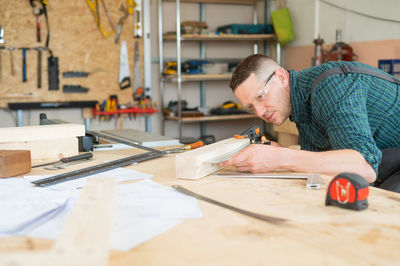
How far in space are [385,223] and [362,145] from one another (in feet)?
1.81

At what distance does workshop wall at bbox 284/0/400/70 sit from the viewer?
161 inches

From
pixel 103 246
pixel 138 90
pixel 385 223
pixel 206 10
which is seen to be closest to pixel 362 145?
pixel 385 223

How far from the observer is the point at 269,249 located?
83 centimetres

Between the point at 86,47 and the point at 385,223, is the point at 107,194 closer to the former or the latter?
the point at 385,223

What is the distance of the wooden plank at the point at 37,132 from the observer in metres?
1.75

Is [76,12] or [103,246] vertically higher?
[76,12]

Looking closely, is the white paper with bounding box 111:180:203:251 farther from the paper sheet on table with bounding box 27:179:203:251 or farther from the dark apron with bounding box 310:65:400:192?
the dark apron with bounding box 310:65:400:192

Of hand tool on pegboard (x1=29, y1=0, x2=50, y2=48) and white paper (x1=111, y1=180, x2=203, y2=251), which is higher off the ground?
hand tool on pegboard (x1=29, y1=0, x2=50, y2=48)

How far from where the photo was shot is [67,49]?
188 inches

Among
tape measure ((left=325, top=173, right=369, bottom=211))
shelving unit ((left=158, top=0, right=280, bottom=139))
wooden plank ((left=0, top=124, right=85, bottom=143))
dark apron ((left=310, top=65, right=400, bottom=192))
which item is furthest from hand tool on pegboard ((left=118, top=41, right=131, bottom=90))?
tape measure ((left=325, top=173, right=369, bottom=211))

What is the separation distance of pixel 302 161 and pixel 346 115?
0.24 meters

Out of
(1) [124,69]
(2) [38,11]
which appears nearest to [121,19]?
(1) [124,69]

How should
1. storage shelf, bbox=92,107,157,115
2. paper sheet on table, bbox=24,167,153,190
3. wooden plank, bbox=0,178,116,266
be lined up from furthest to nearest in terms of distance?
storage shelf, bbox=92,107,157,115, paper sheet on table, bbox=24,167,153,190, wooden plank, bbox=0,178,116,266

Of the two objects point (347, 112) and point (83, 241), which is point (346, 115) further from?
point (83, 241)
